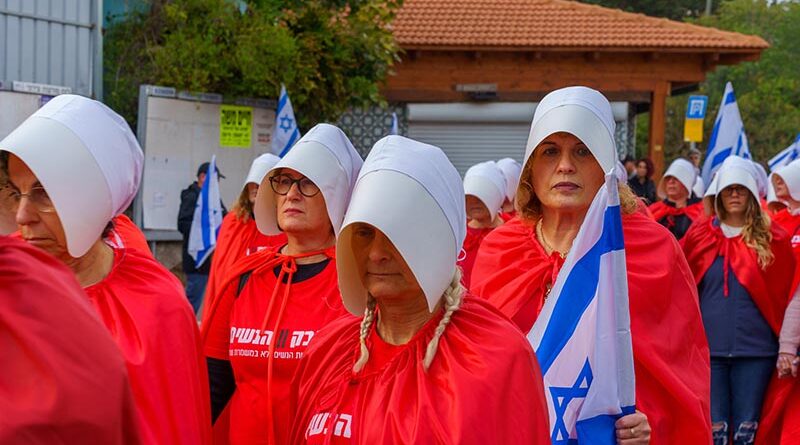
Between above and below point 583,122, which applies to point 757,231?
below

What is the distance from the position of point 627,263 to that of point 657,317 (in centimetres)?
22

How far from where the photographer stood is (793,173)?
9.03 metres

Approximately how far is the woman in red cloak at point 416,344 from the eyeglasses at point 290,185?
1.35 meters

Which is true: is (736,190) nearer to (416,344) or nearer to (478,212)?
(478,212)

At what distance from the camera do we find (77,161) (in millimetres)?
3672

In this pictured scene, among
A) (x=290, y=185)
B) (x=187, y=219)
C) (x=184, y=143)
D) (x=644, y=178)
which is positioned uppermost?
(x=290, y=185)

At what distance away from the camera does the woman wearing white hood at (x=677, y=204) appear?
35.0 ft

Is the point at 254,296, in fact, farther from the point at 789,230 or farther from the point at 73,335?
the point at 789,230

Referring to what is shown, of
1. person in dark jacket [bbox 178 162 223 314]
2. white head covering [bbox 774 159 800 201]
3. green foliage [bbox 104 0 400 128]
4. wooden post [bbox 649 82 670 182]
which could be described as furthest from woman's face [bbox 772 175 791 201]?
wooden post [bbox 649 82 670 182]

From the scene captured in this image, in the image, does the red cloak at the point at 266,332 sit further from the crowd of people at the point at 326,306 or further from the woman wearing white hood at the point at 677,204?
the woman wearing white hood at the point at 677,204

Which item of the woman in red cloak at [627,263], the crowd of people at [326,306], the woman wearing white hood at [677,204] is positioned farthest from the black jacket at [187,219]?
the woman in red cloak at [627,263]

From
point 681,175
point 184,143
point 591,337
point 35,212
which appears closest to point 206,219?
point 184,143

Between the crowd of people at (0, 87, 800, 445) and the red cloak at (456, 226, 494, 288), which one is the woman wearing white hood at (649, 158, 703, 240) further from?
the crowd of people at (0, 87, 800, 445)

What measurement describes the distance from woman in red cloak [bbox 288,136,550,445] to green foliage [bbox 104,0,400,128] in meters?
10.7
